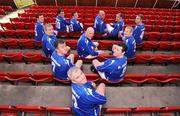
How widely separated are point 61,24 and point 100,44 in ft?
4.41

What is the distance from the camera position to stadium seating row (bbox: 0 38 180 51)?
6.53 metres

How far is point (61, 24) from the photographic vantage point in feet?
23.5

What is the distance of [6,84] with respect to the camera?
5414mm

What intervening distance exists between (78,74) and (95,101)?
483mm

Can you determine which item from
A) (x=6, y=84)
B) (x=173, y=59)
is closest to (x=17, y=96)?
(x=6, y=84)

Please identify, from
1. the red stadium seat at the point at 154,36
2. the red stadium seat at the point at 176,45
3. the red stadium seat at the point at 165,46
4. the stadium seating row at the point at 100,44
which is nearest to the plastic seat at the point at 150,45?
the stadium seating row at the point at 100,44

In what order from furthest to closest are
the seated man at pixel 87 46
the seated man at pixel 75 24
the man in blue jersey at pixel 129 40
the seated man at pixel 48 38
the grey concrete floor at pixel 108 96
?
the seated man at pixel 75 24 → the man in blue jersey at pixel 129 40 → the seated man at pixel 48 38 → the seated man at pixel 87 46 → the grey concrete floor at pixel 108 96

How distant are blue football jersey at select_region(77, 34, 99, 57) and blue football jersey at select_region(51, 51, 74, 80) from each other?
784mm

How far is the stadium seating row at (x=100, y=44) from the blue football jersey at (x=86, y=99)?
266cm

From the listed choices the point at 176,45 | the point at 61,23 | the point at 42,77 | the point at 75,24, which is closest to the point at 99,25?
the point at 75,24

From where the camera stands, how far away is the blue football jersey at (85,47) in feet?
18.0

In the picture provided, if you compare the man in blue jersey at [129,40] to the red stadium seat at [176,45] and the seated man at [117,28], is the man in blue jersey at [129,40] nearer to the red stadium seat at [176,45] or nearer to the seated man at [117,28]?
the seated man at [117,28]

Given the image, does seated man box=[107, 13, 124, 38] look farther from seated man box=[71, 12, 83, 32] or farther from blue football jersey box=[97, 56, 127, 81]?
blue football jersey box=[97, 56, 127, 81]

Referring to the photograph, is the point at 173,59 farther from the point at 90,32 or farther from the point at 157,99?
the point at 90,32
